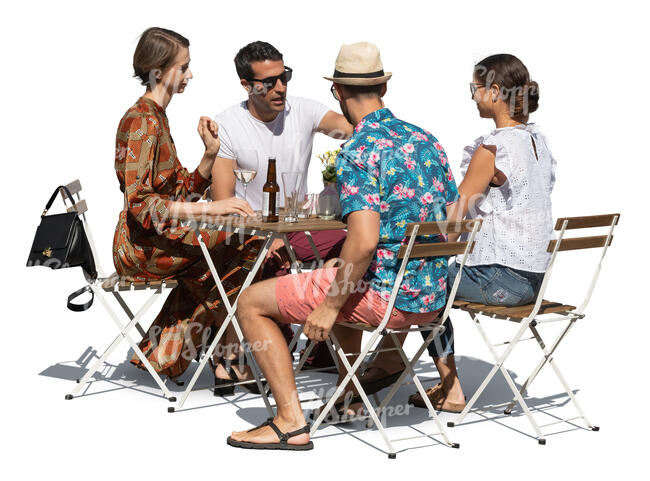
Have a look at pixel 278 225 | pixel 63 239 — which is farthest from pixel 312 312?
pixel 63 239

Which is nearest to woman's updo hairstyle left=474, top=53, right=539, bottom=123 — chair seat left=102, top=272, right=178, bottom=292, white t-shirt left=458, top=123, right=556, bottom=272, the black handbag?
A: white t-shirt left=458, top=123, right=556, bottom=272

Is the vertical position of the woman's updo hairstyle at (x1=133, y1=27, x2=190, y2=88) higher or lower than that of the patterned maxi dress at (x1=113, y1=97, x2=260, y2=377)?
higher

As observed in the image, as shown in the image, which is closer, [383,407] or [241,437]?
[241,437]

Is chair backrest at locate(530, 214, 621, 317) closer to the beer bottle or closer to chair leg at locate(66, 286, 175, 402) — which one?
the beer bottle

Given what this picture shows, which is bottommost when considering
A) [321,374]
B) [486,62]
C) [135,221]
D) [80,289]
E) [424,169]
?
[321,374]

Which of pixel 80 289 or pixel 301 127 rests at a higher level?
pixel 301 127

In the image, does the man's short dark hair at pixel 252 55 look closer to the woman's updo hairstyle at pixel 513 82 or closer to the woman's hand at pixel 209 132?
the woman's hand at pixel 209 132

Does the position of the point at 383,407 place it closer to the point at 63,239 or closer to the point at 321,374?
the point at 321,374

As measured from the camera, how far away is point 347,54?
18.1 feet

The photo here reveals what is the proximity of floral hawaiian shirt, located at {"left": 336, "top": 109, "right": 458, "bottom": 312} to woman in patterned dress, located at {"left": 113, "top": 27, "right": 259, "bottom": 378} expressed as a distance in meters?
0.98

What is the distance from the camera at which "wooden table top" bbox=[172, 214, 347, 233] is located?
18.7 feet

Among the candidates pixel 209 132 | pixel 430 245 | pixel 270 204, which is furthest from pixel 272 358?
pixel 209 132

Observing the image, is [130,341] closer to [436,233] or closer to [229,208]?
[229,208]

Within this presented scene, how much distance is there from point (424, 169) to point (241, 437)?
5.64 feet
